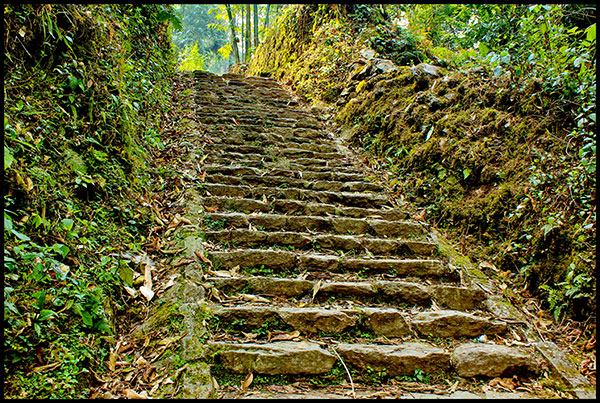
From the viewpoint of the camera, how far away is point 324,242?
3316 millimetres

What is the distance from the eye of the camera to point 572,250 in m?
2.57

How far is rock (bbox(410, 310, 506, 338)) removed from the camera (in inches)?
96.3

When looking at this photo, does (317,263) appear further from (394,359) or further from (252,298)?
(394,359)

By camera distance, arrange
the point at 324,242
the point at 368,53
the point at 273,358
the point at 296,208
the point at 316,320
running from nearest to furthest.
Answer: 1. the point at 273,358
2. the point at 316,320
3. the point at 324,242
4. the point at 296,208
5. the point at 368,53

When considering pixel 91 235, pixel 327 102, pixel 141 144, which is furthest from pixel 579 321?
pixel 327 102

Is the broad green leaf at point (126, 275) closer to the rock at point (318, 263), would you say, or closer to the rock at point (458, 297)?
the rock at point (318, 263)

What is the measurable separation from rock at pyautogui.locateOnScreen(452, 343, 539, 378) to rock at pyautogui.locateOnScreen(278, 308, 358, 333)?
0.72 m

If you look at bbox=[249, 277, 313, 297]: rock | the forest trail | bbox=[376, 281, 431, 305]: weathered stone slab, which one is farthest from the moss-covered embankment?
bbox=[249, 277, 313, 297]: rock

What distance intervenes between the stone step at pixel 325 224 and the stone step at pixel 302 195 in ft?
1.66

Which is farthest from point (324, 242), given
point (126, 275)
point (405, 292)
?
point (126, 275)

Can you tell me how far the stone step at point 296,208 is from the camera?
12.1 ft

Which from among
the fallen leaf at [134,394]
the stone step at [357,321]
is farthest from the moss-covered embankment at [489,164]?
the fallen leaf at [134,394]

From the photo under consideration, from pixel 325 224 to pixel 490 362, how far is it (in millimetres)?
1905

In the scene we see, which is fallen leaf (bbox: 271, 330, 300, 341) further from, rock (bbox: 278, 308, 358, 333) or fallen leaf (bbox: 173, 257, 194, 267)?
fallen leaf (bbox: 173, 257, 194, 267)
